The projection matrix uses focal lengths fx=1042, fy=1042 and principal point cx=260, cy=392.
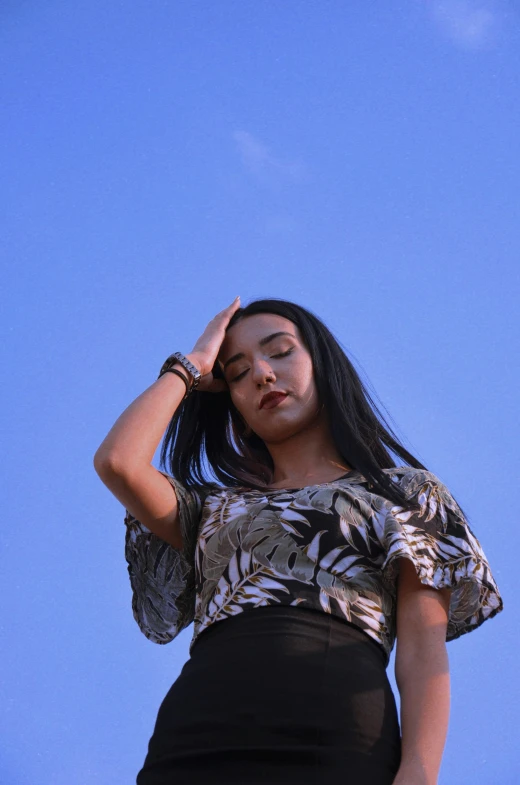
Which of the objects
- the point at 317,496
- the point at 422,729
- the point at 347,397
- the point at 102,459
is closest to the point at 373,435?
the point at 347,397

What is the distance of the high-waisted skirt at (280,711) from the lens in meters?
2.22

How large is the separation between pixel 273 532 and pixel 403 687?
53 centimetres

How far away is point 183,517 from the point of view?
10.3 ft

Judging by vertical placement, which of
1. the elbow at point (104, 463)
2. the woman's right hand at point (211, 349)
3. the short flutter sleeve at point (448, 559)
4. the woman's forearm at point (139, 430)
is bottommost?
the short flutter sleeve at point (448, 559)

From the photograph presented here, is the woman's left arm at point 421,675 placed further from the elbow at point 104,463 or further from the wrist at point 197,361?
the wrist at point 197,361

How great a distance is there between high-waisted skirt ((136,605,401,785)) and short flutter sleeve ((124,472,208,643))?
0.66 metres

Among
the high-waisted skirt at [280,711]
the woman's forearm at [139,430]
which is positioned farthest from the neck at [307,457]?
the high-waisted skirt at [280,711]

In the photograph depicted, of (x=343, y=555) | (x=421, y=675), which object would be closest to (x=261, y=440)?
(x=343, y=555)

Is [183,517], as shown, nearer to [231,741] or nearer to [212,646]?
[212,646]

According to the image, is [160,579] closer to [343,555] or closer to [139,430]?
[139,430]

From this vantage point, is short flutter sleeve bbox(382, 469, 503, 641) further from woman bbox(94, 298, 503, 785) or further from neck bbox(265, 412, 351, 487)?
neck bbox(265, 412, 351, 487)

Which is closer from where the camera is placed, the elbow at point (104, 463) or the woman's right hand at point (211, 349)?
the elbow at point (104, 463)

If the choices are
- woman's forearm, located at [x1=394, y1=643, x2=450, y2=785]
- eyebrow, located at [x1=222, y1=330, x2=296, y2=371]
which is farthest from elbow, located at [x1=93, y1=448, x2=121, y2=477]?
woman's forearm, located at [x1=394, y1=643, x2=450, y2=785]

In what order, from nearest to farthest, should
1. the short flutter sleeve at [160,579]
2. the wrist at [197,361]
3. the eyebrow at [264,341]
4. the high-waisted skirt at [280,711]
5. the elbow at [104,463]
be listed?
the high-waisted skirt at [280,711] < the elbow at [104,463] < the short flutter sleeve at [160,579] < the wrist at [197,361] < the eyebrow at [264,341]
